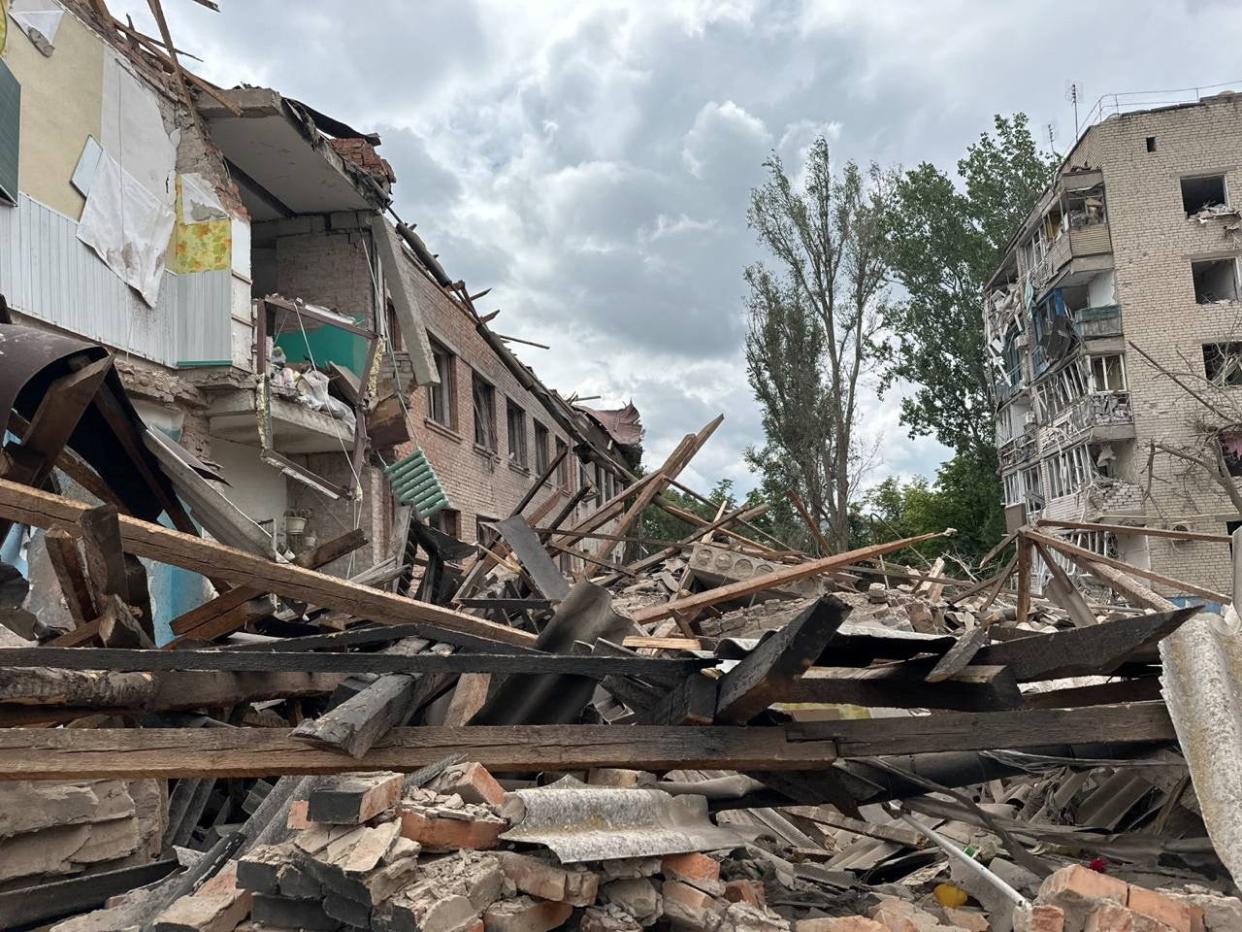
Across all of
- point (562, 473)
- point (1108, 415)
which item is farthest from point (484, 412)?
point (1108, 415)

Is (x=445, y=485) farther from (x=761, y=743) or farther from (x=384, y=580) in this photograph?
(x=761, y=743)

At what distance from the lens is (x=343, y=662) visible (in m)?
2.86

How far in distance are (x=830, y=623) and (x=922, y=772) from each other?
1550mm

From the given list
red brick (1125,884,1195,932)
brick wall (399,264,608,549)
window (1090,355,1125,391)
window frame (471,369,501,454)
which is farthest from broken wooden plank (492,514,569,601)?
window (1090,355,1125,391)

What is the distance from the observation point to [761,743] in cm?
312

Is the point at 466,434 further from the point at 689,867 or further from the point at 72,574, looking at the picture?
the point at 689,867

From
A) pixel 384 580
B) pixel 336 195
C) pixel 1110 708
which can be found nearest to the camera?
pixel 1110 708

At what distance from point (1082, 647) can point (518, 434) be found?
20001 millimetres

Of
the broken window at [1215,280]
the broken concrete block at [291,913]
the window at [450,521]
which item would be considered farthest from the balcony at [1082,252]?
the broken concrete block at [291,913]

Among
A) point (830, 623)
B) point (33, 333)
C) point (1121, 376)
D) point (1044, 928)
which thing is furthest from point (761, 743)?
point (1121, 376)

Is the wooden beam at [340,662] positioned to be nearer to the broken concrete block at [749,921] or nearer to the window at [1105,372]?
the broken concrete block at [749,921]

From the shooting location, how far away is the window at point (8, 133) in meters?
7.97

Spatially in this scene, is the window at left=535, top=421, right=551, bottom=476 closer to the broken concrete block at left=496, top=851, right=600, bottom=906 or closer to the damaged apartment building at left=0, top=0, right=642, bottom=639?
the damaged apartment building at left=0, top=0, right=642, bottom=639

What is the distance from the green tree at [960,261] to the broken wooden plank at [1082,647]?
120 feet
